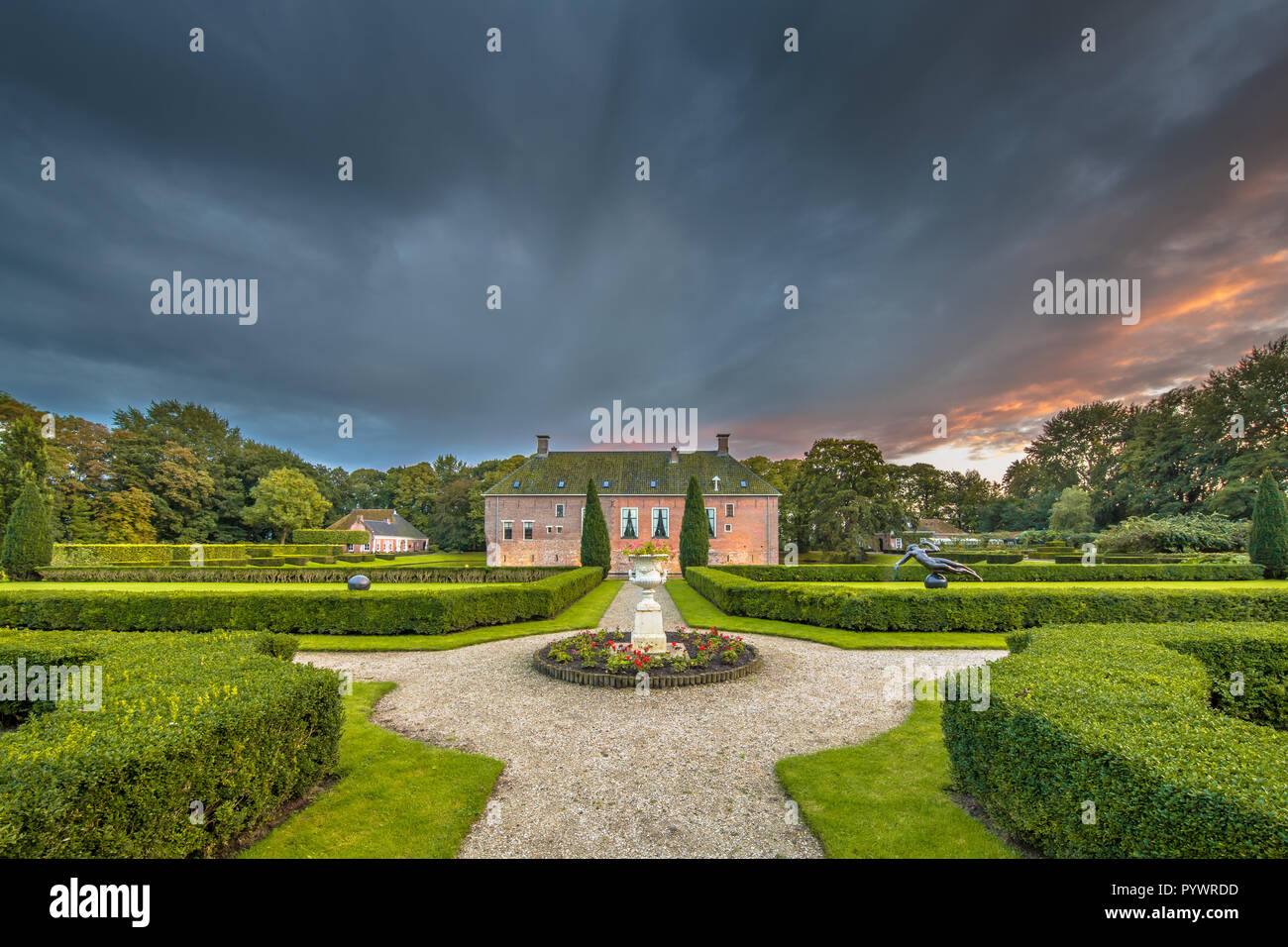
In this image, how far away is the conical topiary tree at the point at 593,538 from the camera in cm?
2647

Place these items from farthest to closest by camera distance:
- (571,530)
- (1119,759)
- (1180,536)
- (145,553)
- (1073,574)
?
(571,530), (1180,536), (145,553), (1073,574), (1119,759)

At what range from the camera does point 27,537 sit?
22391 millimetres

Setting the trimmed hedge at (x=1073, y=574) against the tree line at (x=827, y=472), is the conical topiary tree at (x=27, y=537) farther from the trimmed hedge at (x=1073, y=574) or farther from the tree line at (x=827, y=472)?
the tree line at (x=827, y=472)

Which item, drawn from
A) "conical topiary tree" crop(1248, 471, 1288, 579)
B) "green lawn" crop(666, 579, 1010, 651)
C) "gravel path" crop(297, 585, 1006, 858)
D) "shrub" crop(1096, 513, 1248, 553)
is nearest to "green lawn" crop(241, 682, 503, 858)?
"gravel path" crop(297, 585, 1006, 858)

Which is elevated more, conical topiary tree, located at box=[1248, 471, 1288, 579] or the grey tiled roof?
the grey tiled roof

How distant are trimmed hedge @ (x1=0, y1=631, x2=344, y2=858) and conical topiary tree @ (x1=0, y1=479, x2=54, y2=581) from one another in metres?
27.5

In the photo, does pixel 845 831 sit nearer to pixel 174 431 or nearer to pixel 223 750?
pixel 223 750

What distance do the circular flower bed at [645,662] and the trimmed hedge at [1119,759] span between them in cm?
420

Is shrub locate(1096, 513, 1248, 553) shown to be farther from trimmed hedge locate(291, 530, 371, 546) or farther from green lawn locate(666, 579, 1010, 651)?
trimmed hedge locate(291, 530, 371, 546)

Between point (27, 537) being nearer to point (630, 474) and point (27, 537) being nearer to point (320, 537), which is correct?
point (320, 537)

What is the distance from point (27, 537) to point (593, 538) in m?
25.4

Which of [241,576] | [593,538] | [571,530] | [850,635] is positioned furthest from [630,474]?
[850,635]

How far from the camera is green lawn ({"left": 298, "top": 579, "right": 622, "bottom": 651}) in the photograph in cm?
1095
